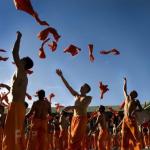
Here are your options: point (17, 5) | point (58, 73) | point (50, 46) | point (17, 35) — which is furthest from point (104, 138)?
point (17, 35)

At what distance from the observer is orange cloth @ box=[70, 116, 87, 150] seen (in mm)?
9172

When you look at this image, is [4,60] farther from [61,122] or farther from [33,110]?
[61,122]

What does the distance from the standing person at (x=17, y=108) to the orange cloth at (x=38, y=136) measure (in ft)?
9.89

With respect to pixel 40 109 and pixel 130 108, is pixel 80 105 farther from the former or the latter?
pixel 130 108

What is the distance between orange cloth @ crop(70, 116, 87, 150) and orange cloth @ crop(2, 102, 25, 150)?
2599 mm

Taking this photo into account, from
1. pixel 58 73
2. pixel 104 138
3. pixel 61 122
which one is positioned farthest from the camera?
pixel 61 122

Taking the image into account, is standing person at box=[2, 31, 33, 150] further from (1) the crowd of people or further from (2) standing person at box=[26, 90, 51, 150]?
(2) standing person at box=[26, 90, 51, 150]

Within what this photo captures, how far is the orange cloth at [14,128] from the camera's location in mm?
6317

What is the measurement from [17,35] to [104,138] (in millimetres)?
8743

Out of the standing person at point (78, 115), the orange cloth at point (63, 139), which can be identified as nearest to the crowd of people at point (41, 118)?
the standing person at point (78, 115)

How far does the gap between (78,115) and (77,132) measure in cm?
50

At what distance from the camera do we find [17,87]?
6918mm

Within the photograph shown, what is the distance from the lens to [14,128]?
644 cm

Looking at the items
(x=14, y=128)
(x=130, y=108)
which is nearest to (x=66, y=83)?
(x=130, y=108)
